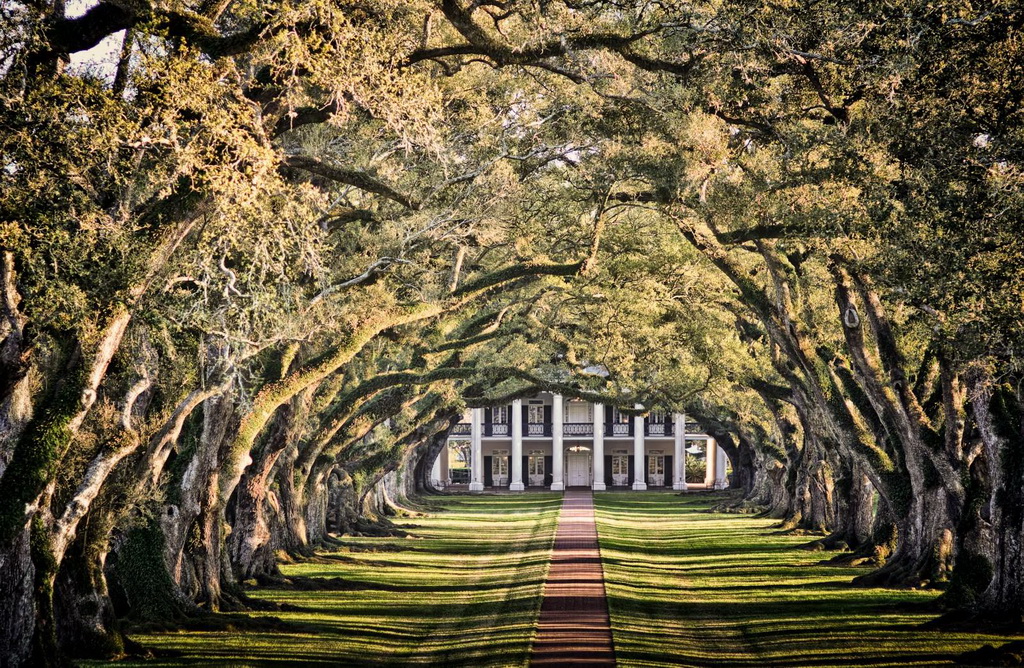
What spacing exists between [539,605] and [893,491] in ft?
26.9

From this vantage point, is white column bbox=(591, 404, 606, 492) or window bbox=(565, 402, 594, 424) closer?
white column bbox=(591, 404, 606, 492)

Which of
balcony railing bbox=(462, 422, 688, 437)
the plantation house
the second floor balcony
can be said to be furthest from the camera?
balcony railing bbox=(462, 422, 688, 437)

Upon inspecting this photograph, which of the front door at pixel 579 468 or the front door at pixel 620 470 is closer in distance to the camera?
the front door at pixel 620 470

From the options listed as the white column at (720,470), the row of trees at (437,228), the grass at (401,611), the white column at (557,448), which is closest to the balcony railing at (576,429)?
the white column at (557,448)

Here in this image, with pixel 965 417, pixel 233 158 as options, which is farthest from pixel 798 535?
pixel 233 158

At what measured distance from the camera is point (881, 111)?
49.0 feet

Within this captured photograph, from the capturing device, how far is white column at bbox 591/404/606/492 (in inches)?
3743

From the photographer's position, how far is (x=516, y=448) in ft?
313

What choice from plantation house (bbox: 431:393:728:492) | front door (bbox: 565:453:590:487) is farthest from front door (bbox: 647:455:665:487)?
front door (bbox: 565:453:590:487)

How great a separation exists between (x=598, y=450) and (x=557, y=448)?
319cm

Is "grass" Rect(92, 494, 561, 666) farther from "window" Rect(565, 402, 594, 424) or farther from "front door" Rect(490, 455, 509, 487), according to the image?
"front door" Rect(490, 455, 509, 487)

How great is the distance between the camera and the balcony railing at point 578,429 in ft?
A: 317

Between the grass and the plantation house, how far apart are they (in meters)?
50.6

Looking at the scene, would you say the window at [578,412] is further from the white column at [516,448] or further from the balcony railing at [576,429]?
the white column at [516,448]
